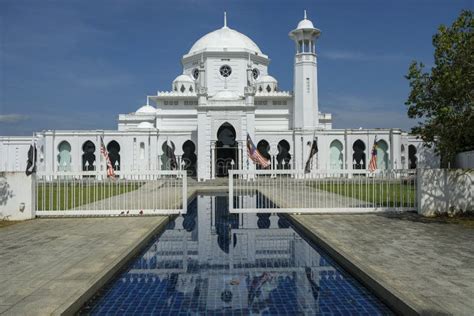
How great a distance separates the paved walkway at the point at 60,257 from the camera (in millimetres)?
5020

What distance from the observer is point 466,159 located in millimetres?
17359

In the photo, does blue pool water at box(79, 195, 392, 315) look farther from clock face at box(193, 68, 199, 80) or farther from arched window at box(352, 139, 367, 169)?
clock face at box(193, 68, 199, 80)

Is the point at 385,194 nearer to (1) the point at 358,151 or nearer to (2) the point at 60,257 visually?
(2) the point at 60,257

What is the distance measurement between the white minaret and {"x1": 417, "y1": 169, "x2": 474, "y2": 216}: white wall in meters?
24.8

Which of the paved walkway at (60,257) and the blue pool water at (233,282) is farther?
the blue pool water at (233,282)

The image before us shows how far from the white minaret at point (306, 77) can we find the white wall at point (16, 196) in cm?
2719

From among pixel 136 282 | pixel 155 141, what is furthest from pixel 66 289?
pixel 155 141

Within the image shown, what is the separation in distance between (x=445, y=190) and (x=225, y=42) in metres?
33.6

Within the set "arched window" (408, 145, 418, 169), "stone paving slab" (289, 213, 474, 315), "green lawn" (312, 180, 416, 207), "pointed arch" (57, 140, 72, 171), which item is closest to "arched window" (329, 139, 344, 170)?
"arched window" (408, 145, 418, 169)

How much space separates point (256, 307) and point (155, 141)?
32847 mm

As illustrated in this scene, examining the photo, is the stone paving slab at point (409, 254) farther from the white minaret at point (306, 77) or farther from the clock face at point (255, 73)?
the clock face at point (255, 73)

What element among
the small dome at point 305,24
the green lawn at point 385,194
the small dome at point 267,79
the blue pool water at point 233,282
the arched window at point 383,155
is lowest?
the blue pool water at point 233,282

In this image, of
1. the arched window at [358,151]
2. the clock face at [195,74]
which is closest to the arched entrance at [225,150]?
the clock face at [195,74]

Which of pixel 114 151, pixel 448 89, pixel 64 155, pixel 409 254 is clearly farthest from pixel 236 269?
pixel 64 155
